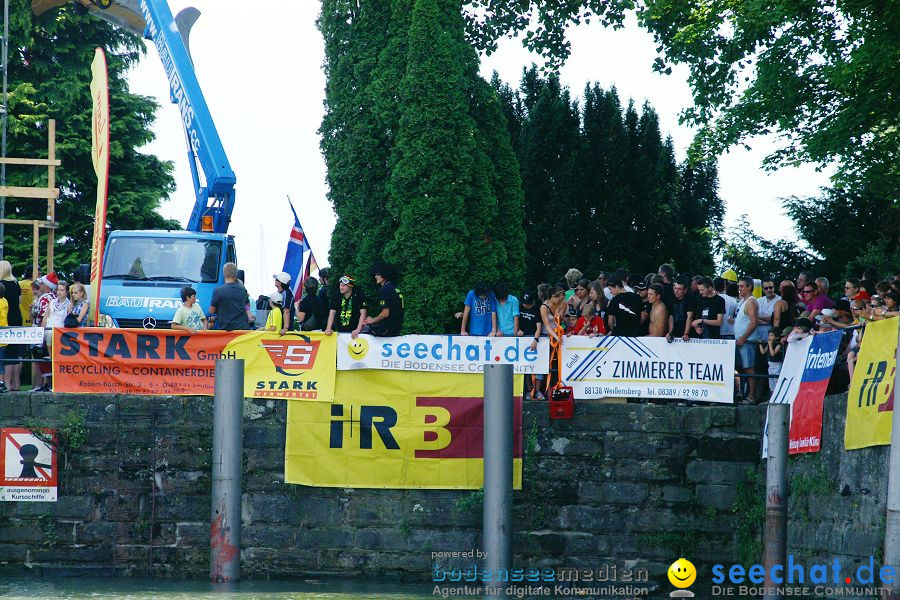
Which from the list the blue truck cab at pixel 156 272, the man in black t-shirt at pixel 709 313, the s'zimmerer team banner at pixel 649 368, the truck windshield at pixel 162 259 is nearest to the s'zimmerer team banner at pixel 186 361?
the blue truck cab at pixel 156 272

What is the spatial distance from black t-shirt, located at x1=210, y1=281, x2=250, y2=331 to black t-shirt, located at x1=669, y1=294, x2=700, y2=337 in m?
5.13

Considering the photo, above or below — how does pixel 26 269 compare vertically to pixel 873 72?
below

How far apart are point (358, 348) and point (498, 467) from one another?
101 inches

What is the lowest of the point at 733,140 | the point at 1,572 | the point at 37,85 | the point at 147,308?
the point at 1,572

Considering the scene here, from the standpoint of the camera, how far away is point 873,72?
66.5 feet

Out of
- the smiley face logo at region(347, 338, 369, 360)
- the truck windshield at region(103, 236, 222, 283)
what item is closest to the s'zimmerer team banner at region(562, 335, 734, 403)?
the smiley face logo at region(347, 338, 369, 360)

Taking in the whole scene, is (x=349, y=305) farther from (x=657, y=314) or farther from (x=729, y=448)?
(x=729, y=448)

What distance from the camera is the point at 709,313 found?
15.9m

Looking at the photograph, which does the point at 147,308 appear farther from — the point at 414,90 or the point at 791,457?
the point at 791,457

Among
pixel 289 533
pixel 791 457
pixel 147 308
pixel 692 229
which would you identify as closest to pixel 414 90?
pixel 147 308

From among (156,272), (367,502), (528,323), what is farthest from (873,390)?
(156,272)

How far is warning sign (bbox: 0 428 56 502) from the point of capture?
16.0m

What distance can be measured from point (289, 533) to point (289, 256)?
29.6ft

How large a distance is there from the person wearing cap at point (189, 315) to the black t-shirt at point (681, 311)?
5.70 metres
